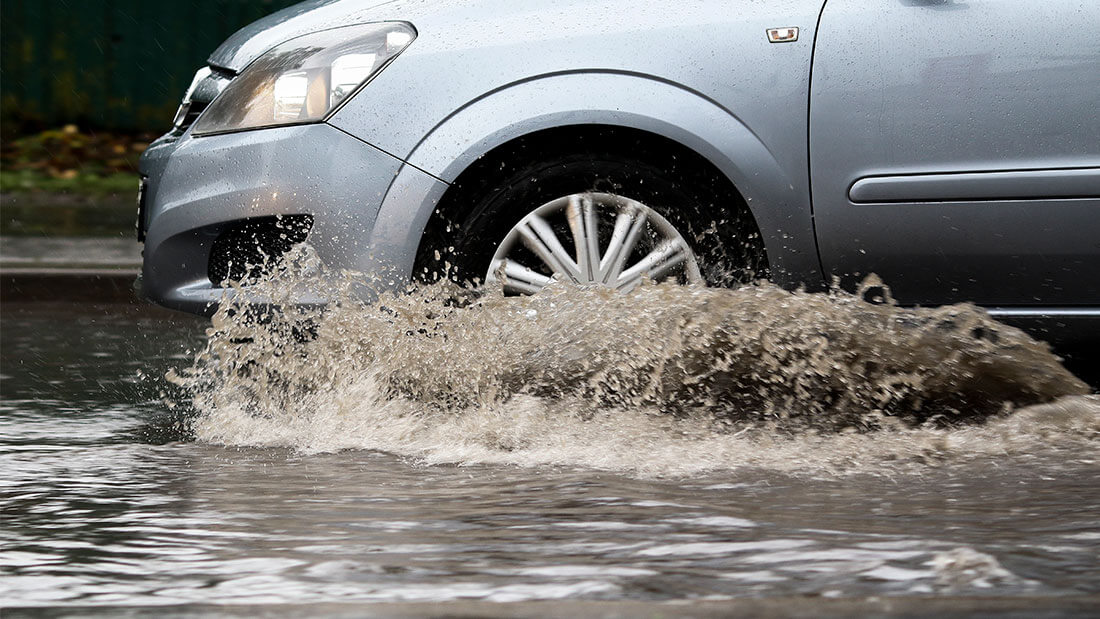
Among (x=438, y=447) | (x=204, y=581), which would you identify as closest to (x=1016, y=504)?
(x=438, y=447)

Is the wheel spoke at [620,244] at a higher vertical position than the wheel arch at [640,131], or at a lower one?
lower

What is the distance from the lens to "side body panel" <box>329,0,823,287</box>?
4859 millimetres

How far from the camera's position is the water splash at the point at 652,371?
4836mm

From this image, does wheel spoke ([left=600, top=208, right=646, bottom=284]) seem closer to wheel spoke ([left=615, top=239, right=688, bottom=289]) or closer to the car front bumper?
wheel spoke ([left=615, top=239, right=688, bottom=289])

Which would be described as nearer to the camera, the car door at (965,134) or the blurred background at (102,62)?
the car door at (965,134)

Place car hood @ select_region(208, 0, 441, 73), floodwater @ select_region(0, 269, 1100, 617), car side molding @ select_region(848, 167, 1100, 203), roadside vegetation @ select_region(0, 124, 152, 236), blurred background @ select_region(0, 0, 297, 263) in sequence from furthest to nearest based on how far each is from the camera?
blurred background @ select_region(0, 0, 297, 263) → roadside vegetation @ select_region(0, 124, 152, 236) → car hood @ select_region(208, 0, 441, 73) → car side molding @ select_region(848, 167, 1100, 203) → floodwater @ select_region(0, 269, 1100, 617)

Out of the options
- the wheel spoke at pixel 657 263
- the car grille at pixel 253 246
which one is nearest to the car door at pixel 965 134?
the wheel spoke at pixel 657 263

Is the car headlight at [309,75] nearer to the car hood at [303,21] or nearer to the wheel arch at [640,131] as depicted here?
the car hood at [303,21]

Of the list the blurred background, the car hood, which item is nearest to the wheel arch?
Answer: the car hood

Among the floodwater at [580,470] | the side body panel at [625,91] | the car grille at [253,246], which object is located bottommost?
the floodwater at [580,470]

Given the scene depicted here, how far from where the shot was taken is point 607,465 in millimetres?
4539

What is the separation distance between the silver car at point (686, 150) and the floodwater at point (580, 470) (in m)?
0.15

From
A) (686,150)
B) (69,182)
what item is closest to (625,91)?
(686,150)

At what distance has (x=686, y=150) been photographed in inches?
195
